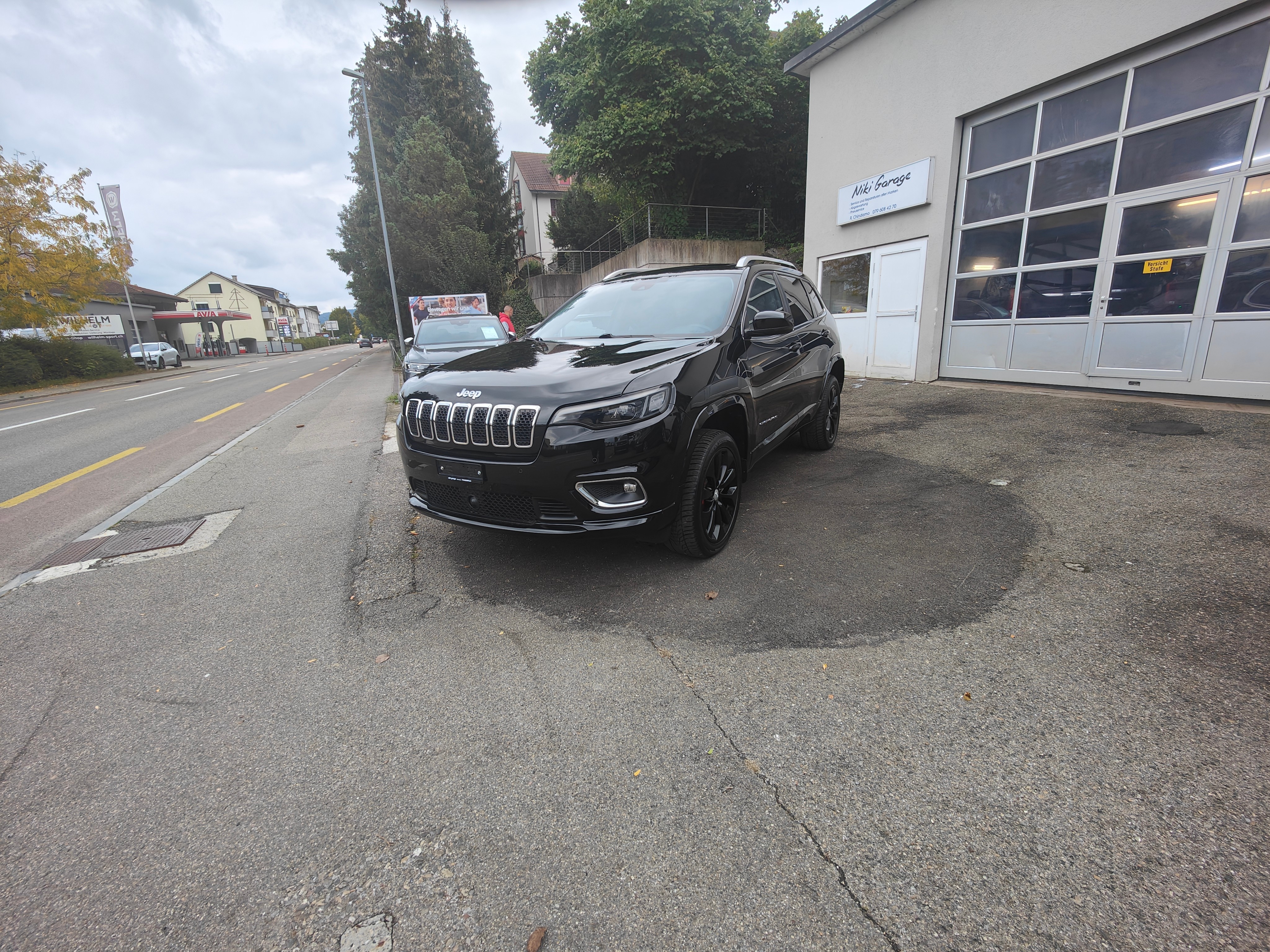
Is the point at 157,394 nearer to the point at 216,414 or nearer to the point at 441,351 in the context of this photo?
the point at 216,414

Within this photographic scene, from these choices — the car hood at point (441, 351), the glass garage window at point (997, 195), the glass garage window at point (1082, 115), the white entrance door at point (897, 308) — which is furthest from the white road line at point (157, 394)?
the glass garage window at point (1082, 115)

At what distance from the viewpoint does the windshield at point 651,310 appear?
4.05 meters

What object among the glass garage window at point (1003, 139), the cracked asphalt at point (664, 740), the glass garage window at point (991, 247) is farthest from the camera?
the glass garage window at point (991, 247)

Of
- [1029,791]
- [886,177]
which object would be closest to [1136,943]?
[1029,791]

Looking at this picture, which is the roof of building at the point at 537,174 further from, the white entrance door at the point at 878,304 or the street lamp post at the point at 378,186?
the white entrance door at the point at 878,304

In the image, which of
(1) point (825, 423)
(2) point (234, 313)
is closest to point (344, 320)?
(2) point (234, 313)

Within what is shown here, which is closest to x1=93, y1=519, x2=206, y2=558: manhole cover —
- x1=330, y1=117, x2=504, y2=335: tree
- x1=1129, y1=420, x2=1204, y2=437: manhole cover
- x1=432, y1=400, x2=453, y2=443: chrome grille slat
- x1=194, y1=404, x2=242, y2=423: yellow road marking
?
x1=432, y1=400, x2=453, y2=443: chrome grille slat

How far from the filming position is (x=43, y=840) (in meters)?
1.86

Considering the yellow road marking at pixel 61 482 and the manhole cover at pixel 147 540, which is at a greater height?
the yellow road marking at pixel 61 482

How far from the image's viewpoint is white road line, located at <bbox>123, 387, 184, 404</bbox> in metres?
14.9

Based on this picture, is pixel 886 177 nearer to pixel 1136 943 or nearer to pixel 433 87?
pixel 1136 943

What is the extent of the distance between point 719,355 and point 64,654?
3938mm

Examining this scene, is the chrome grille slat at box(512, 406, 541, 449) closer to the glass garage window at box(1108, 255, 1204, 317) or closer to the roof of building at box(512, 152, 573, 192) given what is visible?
the glass garage window at box(1108, 255, 1204, 317)

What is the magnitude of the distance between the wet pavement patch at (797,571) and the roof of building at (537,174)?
1391 inches
